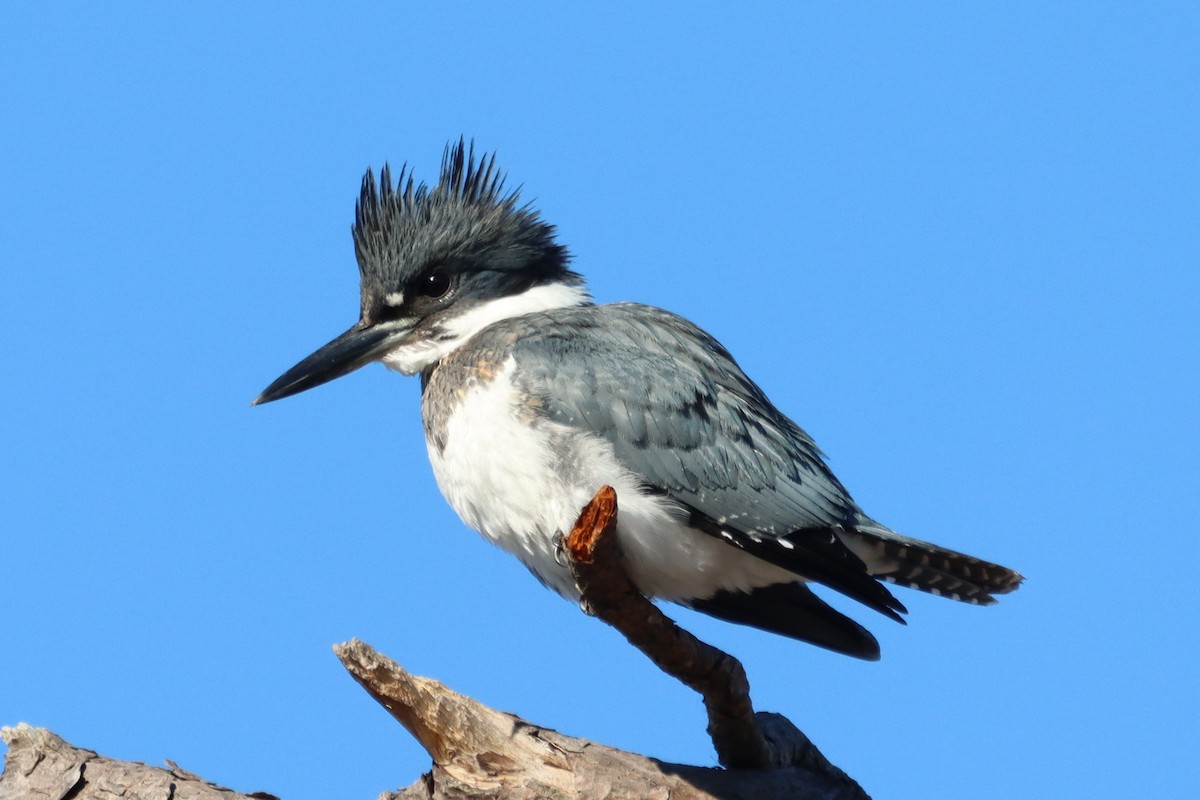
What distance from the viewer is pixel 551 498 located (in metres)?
4.27

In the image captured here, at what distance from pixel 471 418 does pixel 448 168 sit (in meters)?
1.40

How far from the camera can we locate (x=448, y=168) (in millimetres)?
5453

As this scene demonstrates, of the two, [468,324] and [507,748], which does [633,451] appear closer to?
[507,748]

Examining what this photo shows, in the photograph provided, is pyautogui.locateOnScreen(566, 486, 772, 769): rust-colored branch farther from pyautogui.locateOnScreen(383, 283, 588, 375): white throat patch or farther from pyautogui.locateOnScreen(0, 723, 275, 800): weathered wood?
pyautogui.locateOnScreen(383, 283, 588, 375): white throat patch

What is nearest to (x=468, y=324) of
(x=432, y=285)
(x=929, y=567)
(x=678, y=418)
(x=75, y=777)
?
(x=432, y=285)

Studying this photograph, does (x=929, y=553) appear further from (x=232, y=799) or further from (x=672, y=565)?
(x=232, y=799)

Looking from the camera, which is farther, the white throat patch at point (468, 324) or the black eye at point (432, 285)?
the black eye at point (432, 285)

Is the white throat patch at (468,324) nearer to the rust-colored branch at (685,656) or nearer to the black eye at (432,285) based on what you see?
the black eye at (432,285)

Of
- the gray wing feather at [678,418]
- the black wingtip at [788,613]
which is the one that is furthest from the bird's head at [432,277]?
the black wingtip at [788,613]

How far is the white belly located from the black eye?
826 millimetres

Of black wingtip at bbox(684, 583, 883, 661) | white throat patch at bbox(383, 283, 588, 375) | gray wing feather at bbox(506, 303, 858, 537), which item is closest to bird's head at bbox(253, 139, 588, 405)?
white throat patch at bbox(383, 283, 588, 375)

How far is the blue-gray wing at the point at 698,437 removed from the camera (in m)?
4.30

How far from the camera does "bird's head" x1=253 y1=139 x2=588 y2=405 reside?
17.0 feet

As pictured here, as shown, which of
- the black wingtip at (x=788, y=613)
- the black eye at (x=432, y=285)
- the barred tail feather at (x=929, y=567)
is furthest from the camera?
the black eye at (x=432, y=285)
